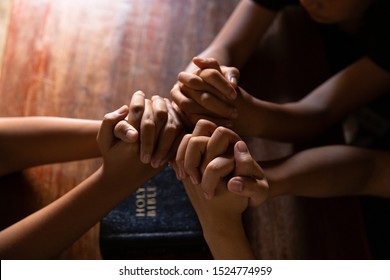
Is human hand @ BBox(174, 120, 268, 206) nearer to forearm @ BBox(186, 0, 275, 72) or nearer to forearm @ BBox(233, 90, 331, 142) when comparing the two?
forearm @ BBox(233, 90, 331, 142)

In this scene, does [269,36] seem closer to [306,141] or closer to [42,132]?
[306,141]

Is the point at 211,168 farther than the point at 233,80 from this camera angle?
No

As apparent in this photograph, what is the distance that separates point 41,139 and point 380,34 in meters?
0.61

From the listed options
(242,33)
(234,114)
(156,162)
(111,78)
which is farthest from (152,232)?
(242,33)

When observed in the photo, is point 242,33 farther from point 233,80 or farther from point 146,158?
point 146,158

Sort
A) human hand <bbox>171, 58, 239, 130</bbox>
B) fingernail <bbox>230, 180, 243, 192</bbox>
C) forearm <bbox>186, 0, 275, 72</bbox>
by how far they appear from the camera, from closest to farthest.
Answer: fingernail <bbox>230, 180, 243, 192</bbox> < human hand <bbox>171, 58, 239, 130</bbox> < forearm <bbox>186, 0, 275, 72</bbox>

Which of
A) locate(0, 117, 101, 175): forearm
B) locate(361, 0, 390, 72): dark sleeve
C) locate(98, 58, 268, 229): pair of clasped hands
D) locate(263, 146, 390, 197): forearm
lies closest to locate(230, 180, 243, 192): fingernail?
locate(98, 58, 268, 229): pair of clasped hands

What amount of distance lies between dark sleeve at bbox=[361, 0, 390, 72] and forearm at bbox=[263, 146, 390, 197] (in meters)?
0.17

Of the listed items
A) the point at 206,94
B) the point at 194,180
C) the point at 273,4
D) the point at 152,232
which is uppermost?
the point at 273,4

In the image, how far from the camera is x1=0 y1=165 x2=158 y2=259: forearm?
0.70 meters

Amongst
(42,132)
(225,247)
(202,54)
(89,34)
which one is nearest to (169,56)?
(202,54)

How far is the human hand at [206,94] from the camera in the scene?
730 millimetres

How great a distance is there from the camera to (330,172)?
2.52 ft

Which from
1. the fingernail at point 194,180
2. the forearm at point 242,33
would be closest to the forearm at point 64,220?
the fingernail at point 194,180
